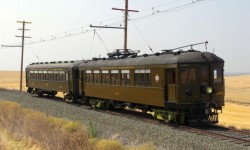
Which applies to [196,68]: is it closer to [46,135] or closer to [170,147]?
[170,147]

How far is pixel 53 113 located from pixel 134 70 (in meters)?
5.91

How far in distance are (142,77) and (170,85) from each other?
2.56 meters

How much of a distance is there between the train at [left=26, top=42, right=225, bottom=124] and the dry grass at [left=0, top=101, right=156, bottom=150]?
171 inches

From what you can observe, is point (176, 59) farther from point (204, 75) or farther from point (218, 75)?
point (218, 75)

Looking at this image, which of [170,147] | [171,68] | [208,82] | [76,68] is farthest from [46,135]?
[76,68]

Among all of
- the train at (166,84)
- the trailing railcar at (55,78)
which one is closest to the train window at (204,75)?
the train at (166,84)

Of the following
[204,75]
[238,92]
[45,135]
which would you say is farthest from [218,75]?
[238,92]

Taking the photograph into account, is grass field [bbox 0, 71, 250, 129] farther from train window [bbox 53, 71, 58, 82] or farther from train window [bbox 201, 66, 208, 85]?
train window [bbox 53, 71, 58, 82]

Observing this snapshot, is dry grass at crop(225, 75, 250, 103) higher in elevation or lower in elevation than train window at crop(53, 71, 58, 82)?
lower

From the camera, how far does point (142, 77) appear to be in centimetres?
2039

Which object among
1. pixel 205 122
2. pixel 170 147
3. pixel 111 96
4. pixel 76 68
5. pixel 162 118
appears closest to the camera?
pixel 170 147

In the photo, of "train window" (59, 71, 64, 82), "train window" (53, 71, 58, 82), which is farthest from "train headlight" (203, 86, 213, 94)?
"train window" (53, 71, 58, 82)

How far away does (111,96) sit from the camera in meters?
24.1

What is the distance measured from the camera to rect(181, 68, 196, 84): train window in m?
17.7
